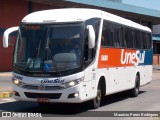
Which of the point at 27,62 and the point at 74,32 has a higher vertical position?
the point at 74,32

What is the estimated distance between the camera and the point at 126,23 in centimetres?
1842

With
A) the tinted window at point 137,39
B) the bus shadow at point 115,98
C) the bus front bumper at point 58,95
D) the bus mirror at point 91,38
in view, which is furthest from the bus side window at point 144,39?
the bus front bumper at point 58,95

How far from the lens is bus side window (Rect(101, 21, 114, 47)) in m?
15.1

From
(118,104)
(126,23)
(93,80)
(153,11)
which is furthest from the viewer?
(153,11)

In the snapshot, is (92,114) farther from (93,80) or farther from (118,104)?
(118,104)

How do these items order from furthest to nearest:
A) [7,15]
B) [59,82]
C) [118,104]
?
[7,15] → [118,104] → [59,82]

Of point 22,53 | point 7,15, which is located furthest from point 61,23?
point 7,15

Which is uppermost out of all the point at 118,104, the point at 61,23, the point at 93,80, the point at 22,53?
the point at 61,23

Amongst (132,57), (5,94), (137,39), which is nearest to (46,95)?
(5,94)

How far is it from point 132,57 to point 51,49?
A: 6.80 metres

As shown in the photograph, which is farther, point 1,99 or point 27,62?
point 1,99

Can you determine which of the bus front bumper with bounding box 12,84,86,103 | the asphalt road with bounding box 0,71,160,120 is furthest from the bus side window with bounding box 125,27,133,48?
the bus front bumper with bounding box 12,84,86,103

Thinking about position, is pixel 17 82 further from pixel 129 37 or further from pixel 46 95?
pixel 129 37

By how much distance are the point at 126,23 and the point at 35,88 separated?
6.74m
